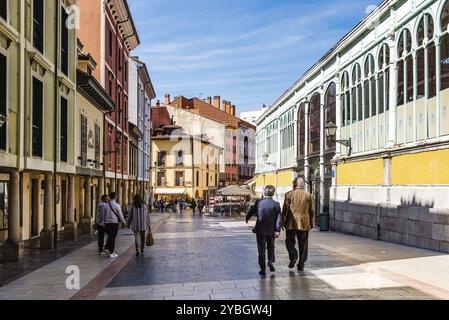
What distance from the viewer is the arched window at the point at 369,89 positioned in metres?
22.8

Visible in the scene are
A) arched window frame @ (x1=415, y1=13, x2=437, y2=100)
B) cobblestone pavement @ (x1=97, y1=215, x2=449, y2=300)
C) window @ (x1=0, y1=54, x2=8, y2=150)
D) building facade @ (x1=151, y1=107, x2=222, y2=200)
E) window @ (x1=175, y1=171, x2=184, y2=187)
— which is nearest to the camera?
cobblestone pavement @ (x1=97, y1=215, x2=449, y2=300)

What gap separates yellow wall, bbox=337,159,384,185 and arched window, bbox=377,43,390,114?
76.3 inches

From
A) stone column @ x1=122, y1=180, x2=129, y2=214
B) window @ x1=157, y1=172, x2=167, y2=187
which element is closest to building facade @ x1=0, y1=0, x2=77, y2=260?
stone column @ x1=122, y1=180, x2=129, y2=214

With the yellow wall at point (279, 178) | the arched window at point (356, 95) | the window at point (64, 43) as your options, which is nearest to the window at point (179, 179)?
the yellow wall at point (279, 178)

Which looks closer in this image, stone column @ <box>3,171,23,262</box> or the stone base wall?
stone column @ <box>3,171,23,262</box>

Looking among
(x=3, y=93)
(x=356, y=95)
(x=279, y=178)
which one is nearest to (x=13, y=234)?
(x=3, y=93)

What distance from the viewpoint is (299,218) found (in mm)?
11914

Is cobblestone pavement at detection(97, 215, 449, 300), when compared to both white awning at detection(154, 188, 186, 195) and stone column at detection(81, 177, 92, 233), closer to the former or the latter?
stone column at detection(81, 177, 92, 233)

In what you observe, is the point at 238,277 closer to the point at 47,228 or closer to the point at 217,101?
the point at 47,228

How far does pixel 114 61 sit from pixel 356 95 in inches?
658

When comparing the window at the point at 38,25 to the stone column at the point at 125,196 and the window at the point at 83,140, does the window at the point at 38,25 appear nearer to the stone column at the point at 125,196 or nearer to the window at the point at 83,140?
the window at the point at 83,140

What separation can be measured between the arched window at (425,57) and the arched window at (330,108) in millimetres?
10445

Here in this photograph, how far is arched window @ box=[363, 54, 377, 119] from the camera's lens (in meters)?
22.8
